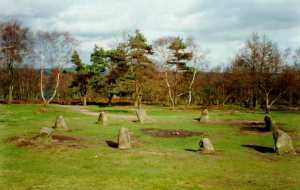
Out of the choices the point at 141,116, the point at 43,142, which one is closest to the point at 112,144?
the point at 43,142

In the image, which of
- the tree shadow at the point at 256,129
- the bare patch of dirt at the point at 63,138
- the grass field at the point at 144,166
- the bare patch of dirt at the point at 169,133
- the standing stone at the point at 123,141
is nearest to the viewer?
the grass field at the point at 144,166

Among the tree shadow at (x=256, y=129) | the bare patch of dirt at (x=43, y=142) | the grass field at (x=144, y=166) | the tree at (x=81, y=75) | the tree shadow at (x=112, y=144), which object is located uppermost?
the tree at (x=81, y=75)

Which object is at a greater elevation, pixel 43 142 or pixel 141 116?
pixel 141 116

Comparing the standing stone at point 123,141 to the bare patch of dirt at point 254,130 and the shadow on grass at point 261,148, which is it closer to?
the shadow on grass at point 261,148

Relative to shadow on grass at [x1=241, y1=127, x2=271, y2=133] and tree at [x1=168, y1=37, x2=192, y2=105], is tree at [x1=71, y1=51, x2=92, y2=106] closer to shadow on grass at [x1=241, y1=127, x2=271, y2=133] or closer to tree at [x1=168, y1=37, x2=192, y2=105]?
tree at [x1=168, y1=37, x2=192, y2=105]

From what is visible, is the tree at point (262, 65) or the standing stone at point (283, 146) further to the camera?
the tree at point (262, 65)

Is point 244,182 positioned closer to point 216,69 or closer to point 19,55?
point 19,55

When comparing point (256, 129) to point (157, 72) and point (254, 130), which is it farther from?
point (157, 72)

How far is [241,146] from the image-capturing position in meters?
23.5

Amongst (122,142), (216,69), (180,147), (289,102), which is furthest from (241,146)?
(216,69)

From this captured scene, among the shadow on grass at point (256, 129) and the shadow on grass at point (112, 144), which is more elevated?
the shadow on grass at point (256, 129)

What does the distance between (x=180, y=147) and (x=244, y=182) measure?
8521 millimetres

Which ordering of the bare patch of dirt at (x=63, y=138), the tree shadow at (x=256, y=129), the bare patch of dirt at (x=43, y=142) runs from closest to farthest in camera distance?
1. the bare patch of dirt at (x=43, y=142)
2. the bare patch of dirt at (x=63, y=138)
3. the tree shadow at (x=256, y=129)

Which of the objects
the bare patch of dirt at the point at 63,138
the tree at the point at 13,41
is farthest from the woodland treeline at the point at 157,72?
the bare patch of dirt at the point at 63,138
